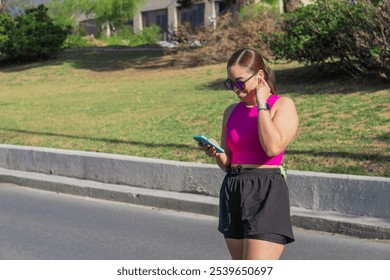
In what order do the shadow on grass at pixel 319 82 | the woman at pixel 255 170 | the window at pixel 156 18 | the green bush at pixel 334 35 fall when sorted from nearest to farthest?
1. the woman at pixel 255 170
2. the green bush at pixel 334 35
3. the shadow on grass at pixel 319 82
4. the window at pixel 156 18

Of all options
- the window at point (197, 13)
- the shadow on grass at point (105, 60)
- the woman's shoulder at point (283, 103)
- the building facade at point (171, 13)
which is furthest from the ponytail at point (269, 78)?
the window at point (197, 13)

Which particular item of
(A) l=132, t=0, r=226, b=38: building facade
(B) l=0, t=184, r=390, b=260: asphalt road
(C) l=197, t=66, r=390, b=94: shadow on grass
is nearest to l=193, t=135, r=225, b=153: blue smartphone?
(B) l=0, t=184, r=390, b=260: asphalt road

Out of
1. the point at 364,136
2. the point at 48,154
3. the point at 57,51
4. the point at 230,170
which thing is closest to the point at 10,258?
the point at 230,170

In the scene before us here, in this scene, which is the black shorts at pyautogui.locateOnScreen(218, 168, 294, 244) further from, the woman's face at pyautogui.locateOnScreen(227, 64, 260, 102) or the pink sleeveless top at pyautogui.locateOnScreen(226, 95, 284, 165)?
the woman's face at pyautogui.locateOnScreen(227, 64, 260, 102)

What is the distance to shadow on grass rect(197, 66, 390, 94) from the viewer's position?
17.0 meters

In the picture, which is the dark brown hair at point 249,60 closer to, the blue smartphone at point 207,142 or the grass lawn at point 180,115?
the blue smartphone at point 207,142

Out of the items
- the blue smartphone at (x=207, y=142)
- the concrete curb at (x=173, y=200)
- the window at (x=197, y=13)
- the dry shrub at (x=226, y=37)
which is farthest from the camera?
the window at (x=197, y=13)

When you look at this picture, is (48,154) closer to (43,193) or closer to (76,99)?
(43,193)

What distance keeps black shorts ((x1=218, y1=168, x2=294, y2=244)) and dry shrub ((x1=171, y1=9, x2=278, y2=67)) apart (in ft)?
70.3

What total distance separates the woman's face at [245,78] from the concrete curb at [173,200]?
4293 millimetres

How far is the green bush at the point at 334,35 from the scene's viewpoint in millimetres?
16719

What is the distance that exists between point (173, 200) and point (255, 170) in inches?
236

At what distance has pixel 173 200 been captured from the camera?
10.5 meters

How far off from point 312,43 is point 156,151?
21.3ft
